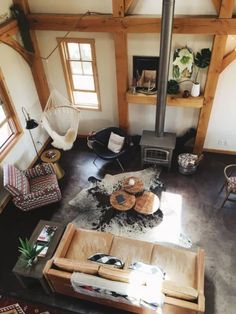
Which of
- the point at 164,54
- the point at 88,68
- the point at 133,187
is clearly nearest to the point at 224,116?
the point at 164,54

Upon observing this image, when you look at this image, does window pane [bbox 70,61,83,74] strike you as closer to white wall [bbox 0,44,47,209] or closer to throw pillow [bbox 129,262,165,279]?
white wall [bbox 0,44,47,209]

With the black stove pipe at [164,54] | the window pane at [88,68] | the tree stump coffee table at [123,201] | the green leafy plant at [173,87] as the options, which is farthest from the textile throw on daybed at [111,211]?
the window pane at [88,68]

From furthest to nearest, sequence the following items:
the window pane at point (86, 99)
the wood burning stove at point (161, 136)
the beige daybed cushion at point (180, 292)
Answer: the window pane at point (86, 99), the wood burning stove at point (161, 136), the beige daybed cushion at point (180, 292)

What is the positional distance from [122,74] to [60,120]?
1.69 meters

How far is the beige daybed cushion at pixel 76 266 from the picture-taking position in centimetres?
342

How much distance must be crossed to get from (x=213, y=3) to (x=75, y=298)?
5.01 meters

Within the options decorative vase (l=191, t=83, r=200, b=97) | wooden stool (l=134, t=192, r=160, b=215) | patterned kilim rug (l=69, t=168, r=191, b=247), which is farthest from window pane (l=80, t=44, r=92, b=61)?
wooden stool (l=134, t=192, r=160, b=215)

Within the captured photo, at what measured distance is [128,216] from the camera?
16.1 ft

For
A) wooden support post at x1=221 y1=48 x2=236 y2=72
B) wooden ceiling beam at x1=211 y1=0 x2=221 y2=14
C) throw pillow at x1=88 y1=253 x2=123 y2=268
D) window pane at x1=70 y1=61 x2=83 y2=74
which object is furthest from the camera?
window pane at x1=70 y1=61 x2=83 y2=74

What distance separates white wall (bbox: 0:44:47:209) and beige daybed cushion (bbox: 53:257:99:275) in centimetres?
224

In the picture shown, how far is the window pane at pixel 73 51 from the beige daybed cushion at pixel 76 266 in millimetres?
3993

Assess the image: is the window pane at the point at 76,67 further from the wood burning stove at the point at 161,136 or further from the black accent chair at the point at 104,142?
the wood burning stove at the point at 161,136

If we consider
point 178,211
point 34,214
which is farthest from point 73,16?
point 178,211

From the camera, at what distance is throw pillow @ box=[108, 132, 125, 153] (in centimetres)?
580
